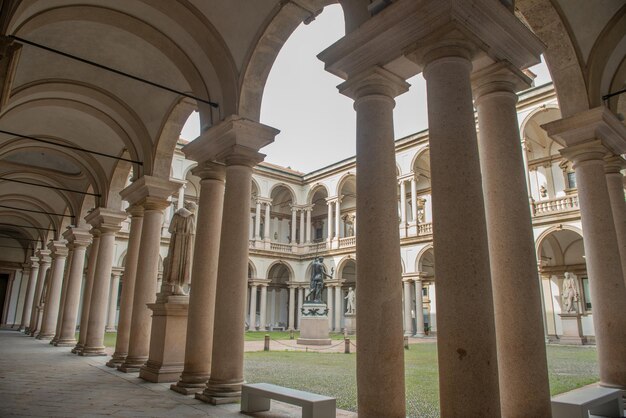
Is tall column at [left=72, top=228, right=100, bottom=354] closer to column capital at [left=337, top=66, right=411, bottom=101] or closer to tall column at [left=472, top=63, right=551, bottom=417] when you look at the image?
column capital at [left=337, top=66, right=411, bottom=101]

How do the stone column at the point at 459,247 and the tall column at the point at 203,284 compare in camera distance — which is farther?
the tall column at the point at 203,284

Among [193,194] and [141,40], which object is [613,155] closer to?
[141,40]

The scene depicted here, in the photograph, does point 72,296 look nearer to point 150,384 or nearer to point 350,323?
point 150,384

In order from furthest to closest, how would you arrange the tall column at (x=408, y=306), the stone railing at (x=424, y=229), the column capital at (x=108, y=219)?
the stone railing at (x=424, y=229) → the tall column at (x=408, y=306) → the column capital at (x=108, y=219)

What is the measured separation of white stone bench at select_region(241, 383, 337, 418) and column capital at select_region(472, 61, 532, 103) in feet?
11.1

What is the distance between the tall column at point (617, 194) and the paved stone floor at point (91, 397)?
4.69 meters

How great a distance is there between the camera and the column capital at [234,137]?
259 inches

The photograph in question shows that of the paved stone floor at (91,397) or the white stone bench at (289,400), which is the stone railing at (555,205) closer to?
the paved stone floor at (91,397)

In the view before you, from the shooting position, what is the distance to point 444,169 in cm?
358

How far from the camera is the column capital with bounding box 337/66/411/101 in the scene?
4.40 meters

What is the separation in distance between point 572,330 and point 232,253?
1905cm

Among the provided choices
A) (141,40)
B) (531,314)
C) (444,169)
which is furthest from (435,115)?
(141,40)

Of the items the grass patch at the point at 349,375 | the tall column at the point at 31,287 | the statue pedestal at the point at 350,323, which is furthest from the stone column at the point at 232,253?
the tall column at the point at 31,287

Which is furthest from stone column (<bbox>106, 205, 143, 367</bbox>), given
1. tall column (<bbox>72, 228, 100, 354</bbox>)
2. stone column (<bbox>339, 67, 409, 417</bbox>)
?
stone column (<bbox>339, 67, 409, 417</bbox>)
